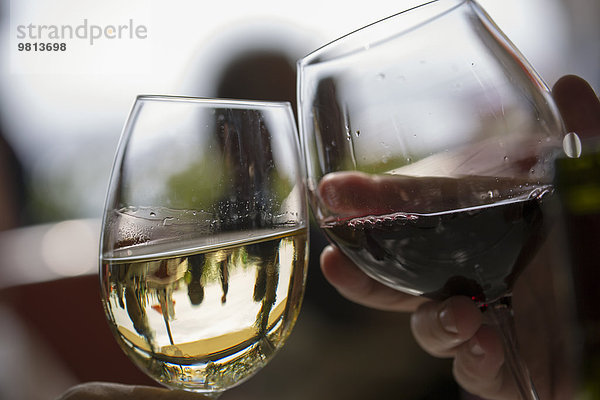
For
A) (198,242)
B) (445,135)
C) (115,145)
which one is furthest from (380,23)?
(115,145)

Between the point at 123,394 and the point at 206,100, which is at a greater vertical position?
the point at 206,100

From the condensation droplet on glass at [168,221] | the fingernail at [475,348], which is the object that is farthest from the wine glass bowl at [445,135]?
the fingernail at [475,348]

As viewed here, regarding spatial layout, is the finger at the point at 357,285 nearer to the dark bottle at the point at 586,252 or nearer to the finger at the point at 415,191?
the finger at the point at 415,191

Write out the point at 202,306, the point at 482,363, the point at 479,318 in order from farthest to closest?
the point at 482,363
the point at 479,318
the point at 202,306

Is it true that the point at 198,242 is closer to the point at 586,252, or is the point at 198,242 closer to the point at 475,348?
the point at 586,252

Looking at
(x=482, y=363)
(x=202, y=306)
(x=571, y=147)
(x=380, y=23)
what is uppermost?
(x=380, y=23)

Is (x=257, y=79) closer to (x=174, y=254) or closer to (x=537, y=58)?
(x=174, y=254)

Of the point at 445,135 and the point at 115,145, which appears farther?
the point at 115,145
